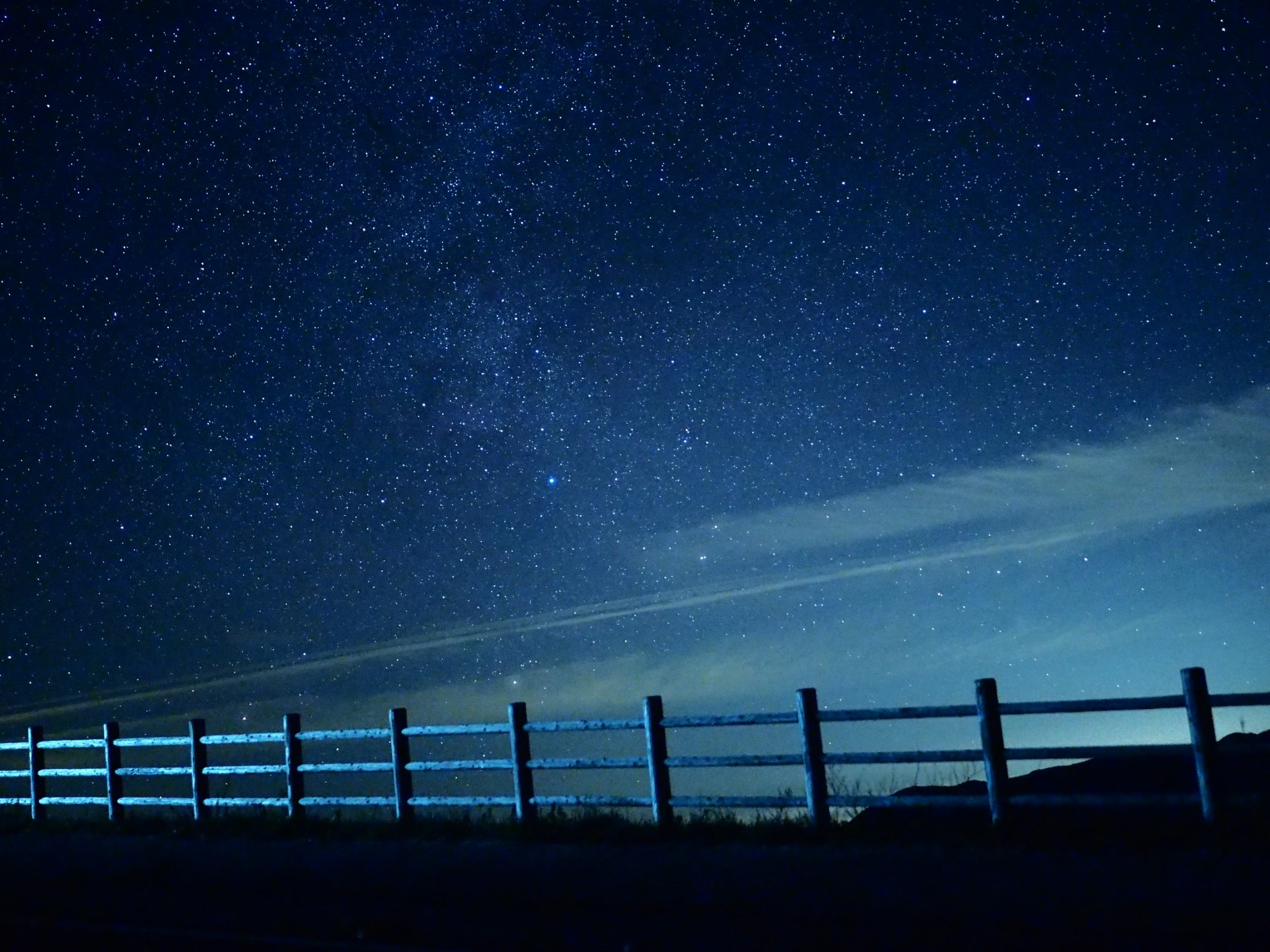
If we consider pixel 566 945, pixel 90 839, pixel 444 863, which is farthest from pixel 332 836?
pixel 566 945

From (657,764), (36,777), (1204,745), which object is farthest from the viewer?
(36,777)

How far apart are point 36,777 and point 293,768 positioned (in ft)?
24.8

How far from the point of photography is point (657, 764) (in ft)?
39.8

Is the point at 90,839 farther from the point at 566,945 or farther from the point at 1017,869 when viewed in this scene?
the point at 1017,869

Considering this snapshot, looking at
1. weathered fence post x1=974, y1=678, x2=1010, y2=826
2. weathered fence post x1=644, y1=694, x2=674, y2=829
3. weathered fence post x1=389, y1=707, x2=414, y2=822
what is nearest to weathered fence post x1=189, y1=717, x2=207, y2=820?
weathered fence post x1=389, y1=707, x2=414, y2=822

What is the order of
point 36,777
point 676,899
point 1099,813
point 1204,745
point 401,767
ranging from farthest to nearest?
point 36,777 → point 401,767 → point 1099,813 → point 1204,745 → point 676,899

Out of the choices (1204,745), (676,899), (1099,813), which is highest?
(1204,745)

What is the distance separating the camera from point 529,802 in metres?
13.2

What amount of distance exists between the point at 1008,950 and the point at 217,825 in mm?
12419

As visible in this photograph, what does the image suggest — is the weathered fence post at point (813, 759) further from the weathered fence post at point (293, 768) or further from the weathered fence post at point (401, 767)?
the weathered fence post at point (293, 768)

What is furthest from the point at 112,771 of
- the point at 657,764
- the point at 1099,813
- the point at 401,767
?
the point at 1099,813

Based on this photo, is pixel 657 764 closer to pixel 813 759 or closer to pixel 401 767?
pixel 813 759

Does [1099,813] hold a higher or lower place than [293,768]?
lower

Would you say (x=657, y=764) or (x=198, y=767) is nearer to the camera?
(x=657, y=764)
